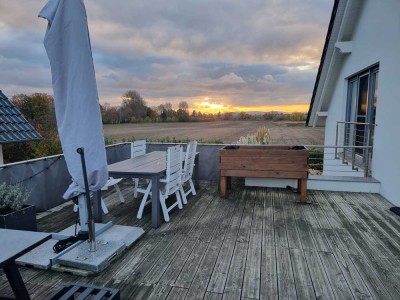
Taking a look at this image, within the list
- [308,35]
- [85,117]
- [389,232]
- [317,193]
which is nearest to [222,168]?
[317,193]

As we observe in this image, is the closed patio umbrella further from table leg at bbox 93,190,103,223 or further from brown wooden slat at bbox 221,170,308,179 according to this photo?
brown wooden slat at bbox 221,170,308,179

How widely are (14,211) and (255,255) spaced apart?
2.73 m

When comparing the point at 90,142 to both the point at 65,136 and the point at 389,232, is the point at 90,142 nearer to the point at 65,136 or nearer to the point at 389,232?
the point at 65,136

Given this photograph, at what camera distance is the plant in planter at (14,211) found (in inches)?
120

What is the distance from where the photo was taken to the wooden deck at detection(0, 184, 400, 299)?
2.26 metres

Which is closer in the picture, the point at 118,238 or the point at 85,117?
the point at 85,117

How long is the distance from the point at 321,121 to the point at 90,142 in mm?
8755

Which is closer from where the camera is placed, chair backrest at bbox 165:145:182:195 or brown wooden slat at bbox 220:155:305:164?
chair backrest at bbox 165:145:182:195

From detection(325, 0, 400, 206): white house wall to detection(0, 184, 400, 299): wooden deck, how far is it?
0.61 m

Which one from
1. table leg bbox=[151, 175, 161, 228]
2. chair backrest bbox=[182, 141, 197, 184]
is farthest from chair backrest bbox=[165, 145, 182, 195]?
chair backrest bbox=[182, 141, 197, 184]

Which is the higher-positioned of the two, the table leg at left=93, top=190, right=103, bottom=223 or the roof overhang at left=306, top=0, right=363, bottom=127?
the roof overhang at left=306, top=0, right=363, bottom=127

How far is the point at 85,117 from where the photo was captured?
8.00 feet

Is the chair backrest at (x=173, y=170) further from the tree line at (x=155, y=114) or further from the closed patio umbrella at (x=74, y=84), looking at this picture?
the tree line at (x=155, y=114)

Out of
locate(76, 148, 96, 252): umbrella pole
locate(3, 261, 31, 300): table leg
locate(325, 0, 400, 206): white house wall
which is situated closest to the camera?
locate(3, 261, 31, 300): table leg
